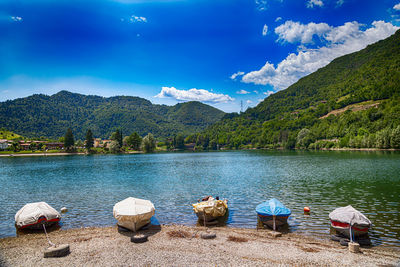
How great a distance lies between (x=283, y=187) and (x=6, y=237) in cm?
3491

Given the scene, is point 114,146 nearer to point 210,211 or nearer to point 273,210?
point 210,211

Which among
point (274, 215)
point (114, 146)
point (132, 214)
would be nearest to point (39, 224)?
point (132, 214)

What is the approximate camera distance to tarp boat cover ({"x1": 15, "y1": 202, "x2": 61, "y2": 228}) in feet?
67.3

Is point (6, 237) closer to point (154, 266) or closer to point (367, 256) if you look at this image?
point (154, 266)

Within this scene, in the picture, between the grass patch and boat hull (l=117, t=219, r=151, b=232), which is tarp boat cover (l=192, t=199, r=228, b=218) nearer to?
the grass patch

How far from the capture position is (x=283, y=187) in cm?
3906

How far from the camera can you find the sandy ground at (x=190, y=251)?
13.7 m

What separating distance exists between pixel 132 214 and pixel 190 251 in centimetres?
629

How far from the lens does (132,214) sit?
1945cm

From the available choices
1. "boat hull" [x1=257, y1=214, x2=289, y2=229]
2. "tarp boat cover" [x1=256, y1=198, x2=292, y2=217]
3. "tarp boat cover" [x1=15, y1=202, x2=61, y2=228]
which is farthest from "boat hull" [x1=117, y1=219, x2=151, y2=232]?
"boat hull" [x1=257, y1=214, x2=289, y2=229]

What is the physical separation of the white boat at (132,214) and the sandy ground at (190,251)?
0.84 m

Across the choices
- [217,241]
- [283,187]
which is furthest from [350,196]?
[217,241]

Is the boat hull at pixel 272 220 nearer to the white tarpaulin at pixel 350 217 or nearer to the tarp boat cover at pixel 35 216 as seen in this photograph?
the white tarpaulin at pixel 350 217

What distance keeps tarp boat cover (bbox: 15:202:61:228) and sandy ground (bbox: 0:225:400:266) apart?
1.41 m
